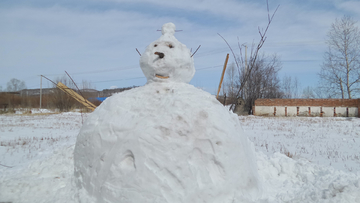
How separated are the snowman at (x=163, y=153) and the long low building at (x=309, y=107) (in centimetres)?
1700

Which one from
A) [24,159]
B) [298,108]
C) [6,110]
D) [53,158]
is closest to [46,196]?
[53,158]

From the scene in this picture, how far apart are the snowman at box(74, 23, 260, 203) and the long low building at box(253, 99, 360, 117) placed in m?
17.0

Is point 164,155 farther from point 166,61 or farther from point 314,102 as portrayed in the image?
point 314,102

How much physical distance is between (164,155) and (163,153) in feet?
0.07

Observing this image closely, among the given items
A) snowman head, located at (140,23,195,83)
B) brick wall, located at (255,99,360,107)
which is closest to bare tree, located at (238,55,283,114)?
brick wall, located at (255,99,360,107)

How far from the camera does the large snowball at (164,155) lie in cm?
223

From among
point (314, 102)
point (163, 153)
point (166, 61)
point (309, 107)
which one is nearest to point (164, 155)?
point (163, 153)

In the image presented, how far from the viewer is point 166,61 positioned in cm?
304

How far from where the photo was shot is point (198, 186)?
7.37ft

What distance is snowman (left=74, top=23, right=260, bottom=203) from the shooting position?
7.32 feet

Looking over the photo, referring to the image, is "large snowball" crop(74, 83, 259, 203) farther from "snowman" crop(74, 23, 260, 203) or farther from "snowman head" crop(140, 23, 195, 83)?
"snowman head" crop(140, 23, 195, 83)

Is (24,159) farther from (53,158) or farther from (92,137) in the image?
(92,137)

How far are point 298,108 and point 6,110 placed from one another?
26.0m

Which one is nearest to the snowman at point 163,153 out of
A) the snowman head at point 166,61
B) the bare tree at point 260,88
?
the snowman head at point 166,61
